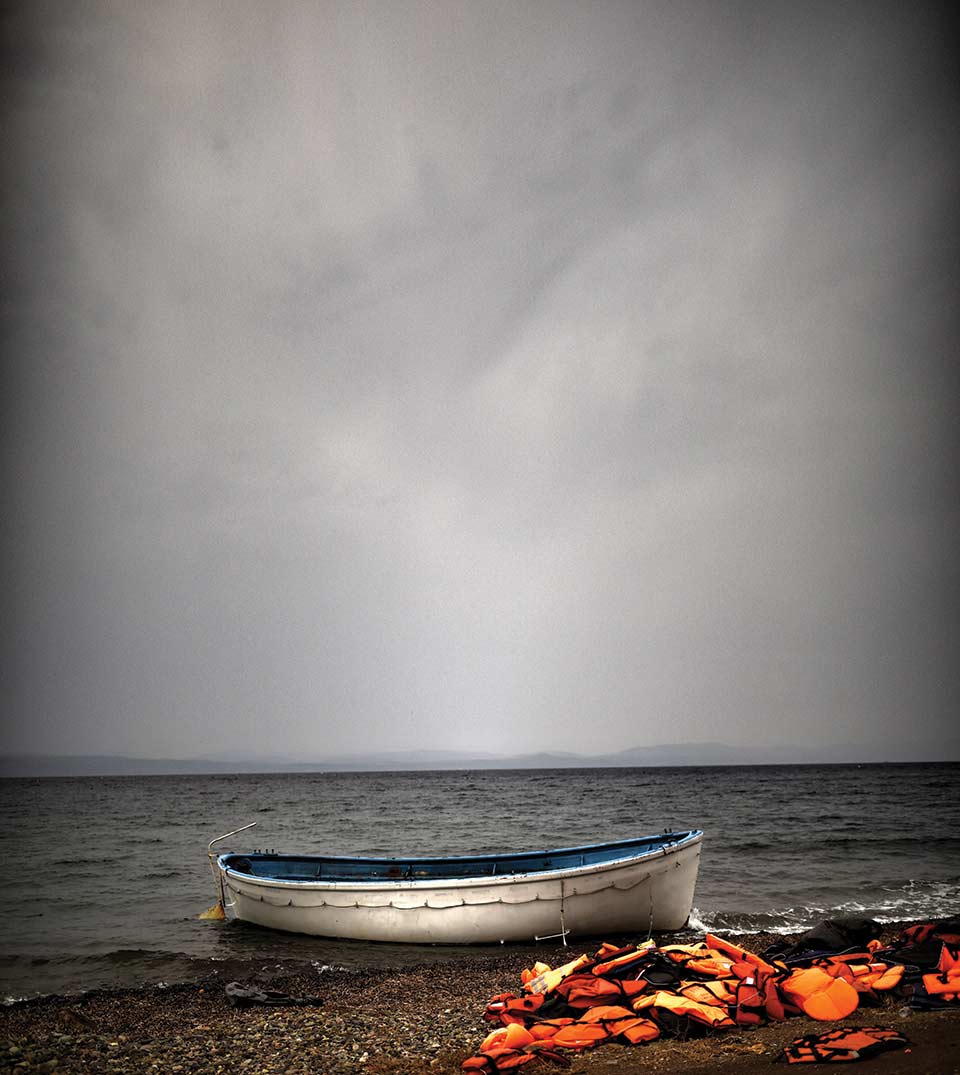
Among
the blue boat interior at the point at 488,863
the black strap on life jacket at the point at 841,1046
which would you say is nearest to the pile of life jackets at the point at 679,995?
the black strap on life jacket at the point at 841,1046

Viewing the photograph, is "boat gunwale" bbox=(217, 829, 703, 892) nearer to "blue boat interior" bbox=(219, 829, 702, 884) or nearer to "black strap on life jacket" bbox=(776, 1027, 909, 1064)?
"blue boat interior" bbox=(219, 829, 702, 884)

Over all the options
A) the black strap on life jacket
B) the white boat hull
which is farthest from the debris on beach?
Answer: the black strap on life jacket

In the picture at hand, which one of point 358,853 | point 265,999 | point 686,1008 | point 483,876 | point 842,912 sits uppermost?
point 686,1008

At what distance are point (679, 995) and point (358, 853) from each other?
25.4 metres

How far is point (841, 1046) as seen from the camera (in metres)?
6.33

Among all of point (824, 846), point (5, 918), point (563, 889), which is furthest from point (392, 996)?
point (824, 846)

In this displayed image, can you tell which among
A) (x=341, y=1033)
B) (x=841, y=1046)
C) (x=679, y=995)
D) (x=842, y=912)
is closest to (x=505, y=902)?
(x=341, y=1033)

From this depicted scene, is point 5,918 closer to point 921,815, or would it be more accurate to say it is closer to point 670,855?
point 670,855

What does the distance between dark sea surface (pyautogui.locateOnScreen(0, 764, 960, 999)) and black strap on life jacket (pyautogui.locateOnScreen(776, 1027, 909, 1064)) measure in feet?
28.9

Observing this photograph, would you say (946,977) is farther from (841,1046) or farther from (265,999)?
(265,999)

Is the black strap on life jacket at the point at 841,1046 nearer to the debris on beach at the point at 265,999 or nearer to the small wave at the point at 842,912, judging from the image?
the debris on beach at the point at 265,999

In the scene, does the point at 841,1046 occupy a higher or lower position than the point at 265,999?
higher

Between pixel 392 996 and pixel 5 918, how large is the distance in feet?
42.8

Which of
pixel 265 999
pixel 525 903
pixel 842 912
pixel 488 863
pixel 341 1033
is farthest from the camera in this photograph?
pixel 842 912
